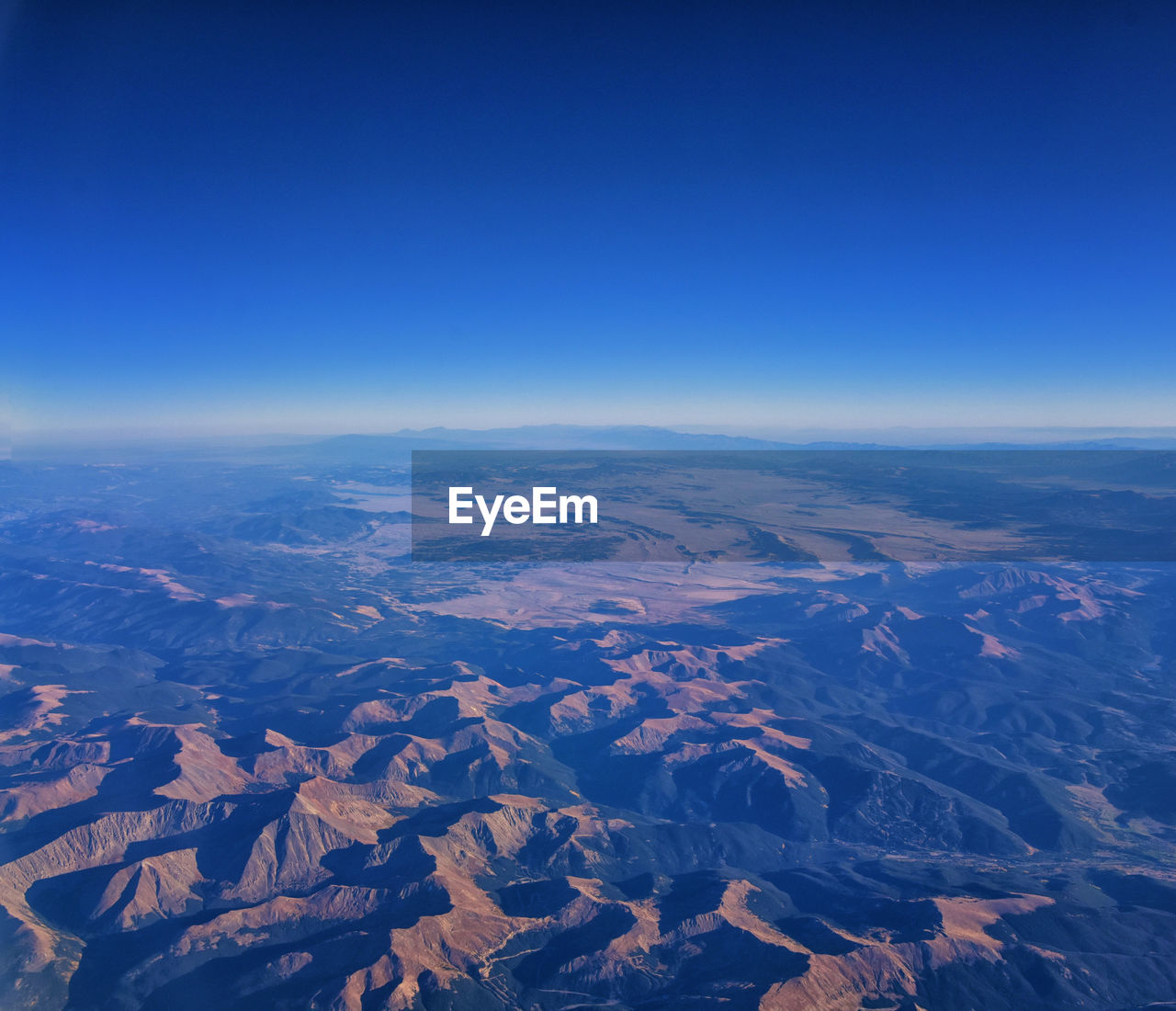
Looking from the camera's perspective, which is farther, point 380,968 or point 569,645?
point 569,645

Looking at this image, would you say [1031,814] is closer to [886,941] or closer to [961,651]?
[886,941]

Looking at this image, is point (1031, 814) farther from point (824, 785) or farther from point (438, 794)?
point (438, 794)

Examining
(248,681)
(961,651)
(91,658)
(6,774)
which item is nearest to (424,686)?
(248,681)

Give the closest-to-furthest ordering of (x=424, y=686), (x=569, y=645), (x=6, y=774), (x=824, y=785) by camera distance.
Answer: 1. (x=6, y=774)
2. (x=824, y=785)
3. (x=424, y=686)
4. (x=569, y=645)

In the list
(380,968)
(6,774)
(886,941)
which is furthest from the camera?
(6,774)

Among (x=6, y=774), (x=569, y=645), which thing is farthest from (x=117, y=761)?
(x=569, y=645)

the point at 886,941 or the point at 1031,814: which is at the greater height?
the point at 886,941
